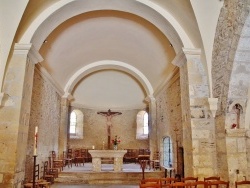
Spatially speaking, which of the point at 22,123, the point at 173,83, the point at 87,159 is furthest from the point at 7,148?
the point at 87,159

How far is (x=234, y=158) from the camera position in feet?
15.8

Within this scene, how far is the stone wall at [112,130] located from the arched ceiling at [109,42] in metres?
0.57

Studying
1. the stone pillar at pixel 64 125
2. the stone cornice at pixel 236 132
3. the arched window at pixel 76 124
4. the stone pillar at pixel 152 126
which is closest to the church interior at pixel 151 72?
the stone cornice at pixel 236 132

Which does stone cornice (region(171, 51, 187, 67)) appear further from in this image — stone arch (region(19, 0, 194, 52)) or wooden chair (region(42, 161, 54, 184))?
wooden chair (region(42, 161, 54, 184))

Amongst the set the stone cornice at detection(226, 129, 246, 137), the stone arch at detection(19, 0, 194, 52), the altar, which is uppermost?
the stone arch at detection(19, 0, 194, 52)

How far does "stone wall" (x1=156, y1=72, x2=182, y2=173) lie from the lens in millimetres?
7852

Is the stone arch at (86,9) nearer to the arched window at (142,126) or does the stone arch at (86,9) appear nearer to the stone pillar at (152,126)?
the stone pillar at (152,126)

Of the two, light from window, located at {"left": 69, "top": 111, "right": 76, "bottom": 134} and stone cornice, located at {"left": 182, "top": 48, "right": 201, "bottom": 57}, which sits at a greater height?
stone cornice, located at {"left": 182, "top": 48, "right": 201, "bottom": 57}

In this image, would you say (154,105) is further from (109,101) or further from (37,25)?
(37,25)

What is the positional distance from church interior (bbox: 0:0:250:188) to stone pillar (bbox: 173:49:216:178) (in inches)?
0.9

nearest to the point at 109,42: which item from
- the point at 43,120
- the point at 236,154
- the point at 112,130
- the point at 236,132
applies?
the point at 43,120

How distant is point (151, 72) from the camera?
10891mm

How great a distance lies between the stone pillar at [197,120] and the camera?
5266 millimetres

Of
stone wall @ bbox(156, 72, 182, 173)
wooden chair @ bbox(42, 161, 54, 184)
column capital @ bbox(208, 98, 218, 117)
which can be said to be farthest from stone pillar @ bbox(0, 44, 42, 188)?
stone wall @ bbox(156, 72, 182, 173)
